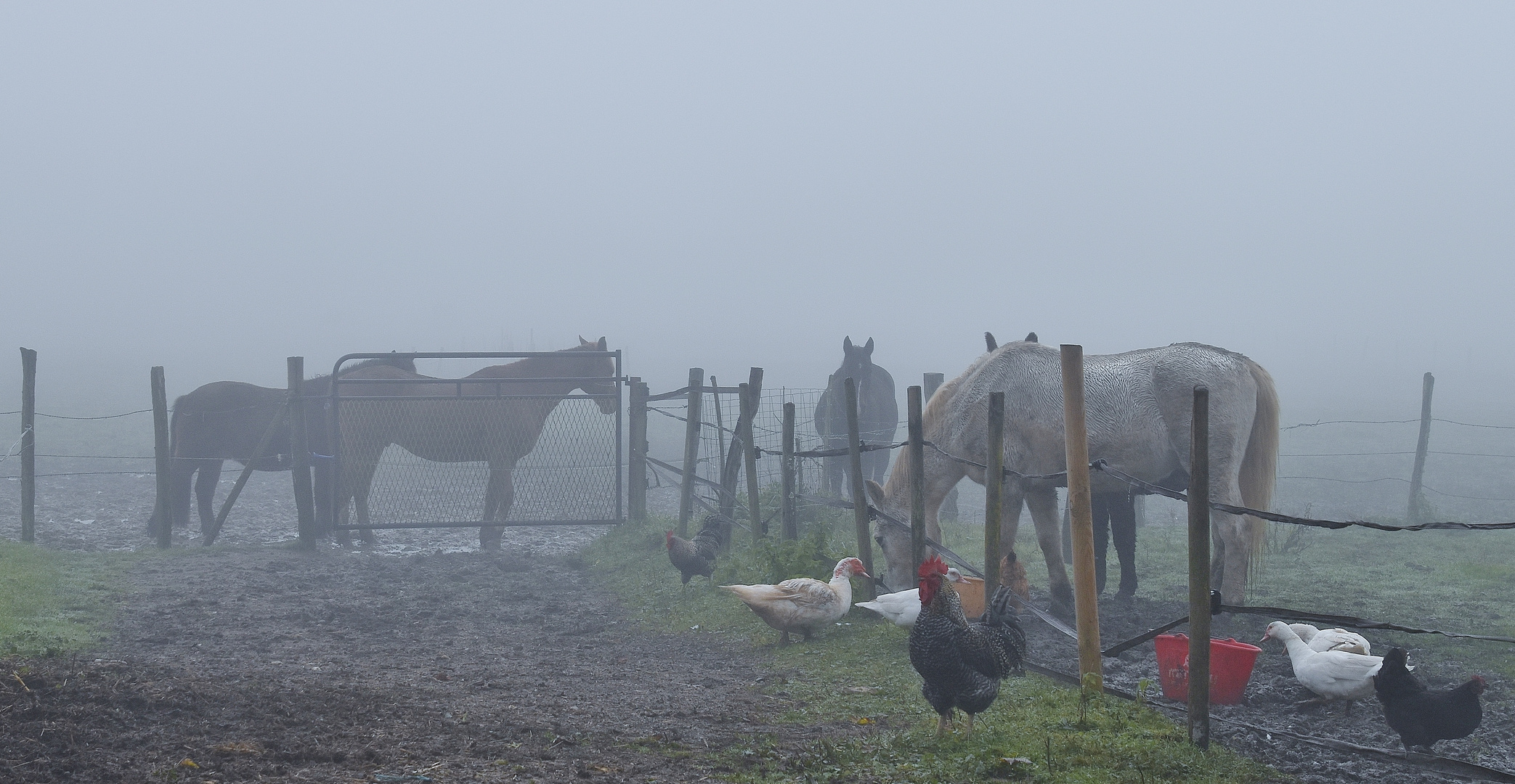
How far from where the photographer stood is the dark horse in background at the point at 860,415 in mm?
13602

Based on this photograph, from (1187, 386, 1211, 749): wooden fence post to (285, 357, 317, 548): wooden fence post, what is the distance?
32.4 ft

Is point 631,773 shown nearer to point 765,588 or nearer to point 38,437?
point 765,588

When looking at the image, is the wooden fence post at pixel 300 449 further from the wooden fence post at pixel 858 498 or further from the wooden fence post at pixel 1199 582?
the wooden fence post at pixel 1199 582

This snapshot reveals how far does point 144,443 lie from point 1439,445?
3105 cm

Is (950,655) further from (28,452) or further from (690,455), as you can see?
(28,452)

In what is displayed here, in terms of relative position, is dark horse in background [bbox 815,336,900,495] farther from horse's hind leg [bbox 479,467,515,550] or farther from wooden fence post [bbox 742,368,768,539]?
wooden fence post [bbox 742,368,768,539]

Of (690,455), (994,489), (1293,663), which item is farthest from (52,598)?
(1293,663)

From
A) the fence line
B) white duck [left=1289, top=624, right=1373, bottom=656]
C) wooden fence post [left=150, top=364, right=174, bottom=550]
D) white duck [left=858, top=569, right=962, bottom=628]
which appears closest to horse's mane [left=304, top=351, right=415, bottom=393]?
wooden fence post [left=150, top=364, right=174, bottom=550]

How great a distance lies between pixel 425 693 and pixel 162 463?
8.28 metres

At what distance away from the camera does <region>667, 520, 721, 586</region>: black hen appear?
8.60 metres

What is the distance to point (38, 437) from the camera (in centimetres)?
2256

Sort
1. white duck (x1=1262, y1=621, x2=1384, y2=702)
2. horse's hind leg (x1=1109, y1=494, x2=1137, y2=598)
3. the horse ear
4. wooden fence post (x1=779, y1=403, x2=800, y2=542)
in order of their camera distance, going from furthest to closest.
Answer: wooden fence post (x1=779, y1=403, x2=800, y2=542) → the horse ear → horse's hind leg (x1=1109, y1=494, x2=1137, y2=598) → white duck (x1=1262, y1=621, x2=1384, y2=702)

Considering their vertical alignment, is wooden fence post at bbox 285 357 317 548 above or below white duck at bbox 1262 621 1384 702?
above

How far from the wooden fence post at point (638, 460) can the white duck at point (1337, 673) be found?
8449 millimetres
